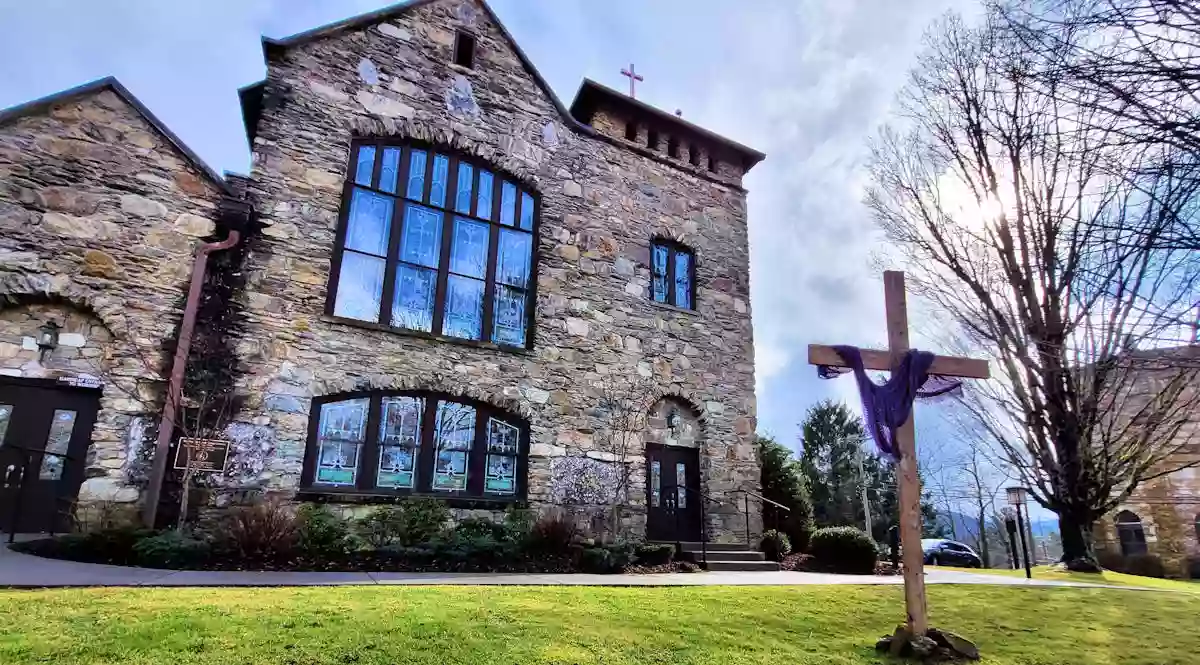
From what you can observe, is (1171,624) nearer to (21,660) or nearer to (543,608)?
(543,608)

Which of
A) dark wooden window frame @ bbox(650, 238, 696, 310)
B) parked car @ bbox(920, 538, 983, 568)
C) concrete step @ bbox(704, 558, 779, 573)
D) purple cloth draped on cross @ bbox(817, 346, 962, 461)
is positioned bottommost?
parked car @ bbox(920, 538, 983, 568)

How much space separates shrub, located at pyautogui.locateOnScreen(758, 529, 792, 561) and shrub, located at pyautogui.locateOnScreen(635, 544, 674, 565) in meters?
2.77

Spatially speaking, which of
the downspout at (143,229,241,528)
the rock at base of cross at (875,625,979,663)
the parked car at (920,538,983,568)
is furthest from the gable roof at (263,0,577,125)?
the parked car at (920,538,983,568)

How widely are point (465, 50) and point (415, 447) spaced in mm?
7192

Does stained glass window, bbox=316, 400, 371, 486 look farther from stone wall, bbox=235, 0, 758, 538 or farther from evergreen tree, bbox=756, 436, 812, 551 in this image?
evergreen tree, bbox=756, 436, 812, 551

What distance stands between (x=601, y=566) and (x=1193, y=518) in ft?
80.6

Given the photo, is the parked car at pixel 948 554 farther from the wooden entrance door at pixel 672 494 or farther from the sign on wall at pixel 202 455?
the sign on wall at pixel 202 455

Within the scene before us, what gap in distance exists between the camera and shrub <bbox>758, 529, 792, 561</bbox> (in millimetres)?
11865

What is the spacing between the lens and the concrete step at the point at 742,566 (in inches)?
401

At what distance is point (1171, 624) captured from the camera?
19.1ft

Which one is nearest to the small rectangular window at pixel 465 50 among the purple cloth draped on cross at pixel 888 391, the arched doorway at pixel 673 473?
the arched doorway at pixel 673 473

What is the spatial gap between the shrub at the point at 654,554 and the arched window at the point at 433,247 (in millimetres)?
3804

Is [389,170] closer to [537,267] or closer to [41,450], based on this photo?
[537,267]

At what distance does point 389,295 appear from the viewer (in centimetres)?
1008
